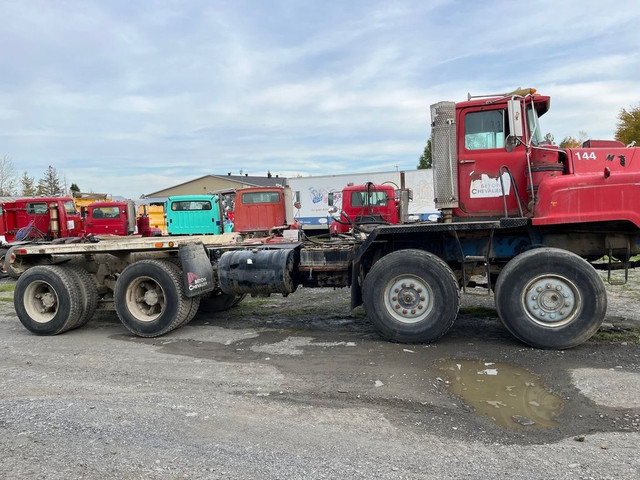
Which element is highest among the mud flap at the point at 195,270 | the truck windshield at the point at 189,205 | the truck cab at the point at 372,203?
the truck windshield at the point at 189,205

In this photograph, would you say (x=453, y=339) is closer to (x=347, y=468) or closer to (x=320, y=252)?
(x=320, y=252)

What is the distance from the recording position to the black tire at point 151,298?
6.86 meters

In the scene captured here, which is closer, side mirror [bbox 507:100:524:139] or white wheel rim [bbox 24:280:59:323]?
side mirror [bbox 507:100:524:139]

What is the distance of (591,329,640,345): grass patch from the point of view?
5.82 meters

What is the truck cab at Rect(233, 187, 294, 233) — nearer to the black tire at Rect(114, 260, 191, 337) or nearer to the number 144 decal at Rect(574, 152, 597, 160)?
the black tire at Rect(114, 260, 191, 337)

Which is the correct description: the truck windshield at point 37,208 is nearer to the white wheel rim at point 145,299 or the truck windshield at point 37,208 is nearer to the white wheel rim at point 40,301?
the white wheel rim at point 40,301

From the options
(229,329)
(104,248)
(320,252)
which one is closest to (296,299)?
(229,329)

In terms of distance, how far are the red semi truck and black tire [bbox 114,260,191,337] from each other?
0.7 inches

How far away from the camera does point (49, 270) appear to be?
738cm

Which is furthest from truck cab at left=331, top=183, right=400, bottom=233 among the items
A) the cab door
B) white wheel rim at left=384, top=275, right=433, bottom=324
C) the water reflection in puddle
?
the water reflection in puddle

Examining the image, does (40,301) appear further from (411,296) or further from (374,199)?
(374,199)

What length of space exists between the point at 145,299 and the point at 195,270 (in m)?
0.93

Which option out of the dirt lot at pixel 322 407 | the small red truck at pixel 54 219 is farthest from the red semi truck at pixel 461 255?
the small red truck at pixel 54 219

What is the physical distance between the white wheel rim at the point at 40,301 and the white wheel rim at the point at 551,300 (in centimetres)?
666
